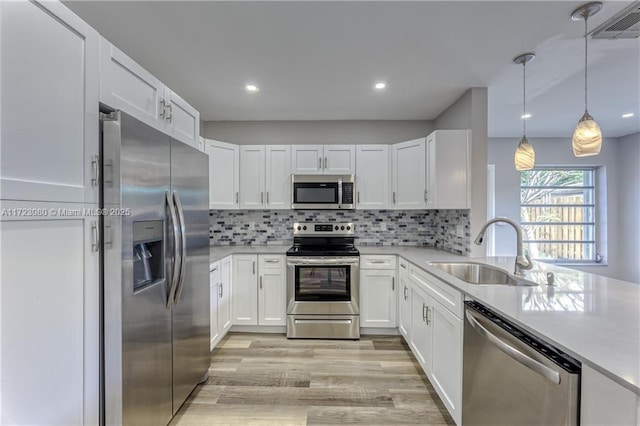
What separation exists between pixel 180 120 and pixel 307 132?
1887mm

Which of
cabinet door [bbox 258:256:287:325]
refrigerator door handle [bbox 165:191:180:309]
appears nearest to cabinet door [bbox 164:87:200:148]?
refrigerator door handle [bbox 165:191:180:309]

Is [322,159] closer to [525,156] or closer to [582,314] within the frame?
[525,156]

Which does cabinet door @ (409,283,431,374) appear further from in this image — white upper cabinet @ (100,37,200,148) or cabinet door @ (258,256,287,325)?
white upper cabinet @ (100,37,200,148)

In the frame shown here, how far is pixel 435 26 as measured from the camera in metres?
1.74

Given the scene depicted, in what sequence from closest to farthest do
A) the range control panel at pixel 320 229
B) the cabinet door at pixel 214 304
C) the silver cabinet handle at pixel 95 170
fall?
the silver cabinet handle at pixel 95 170, the cabinet door at pixel 214 304, the range control panel at pixel 320 229

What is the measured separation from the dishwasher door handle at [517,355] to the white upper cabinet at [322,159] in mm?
2238

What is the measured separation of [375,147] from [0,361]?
10.7ft

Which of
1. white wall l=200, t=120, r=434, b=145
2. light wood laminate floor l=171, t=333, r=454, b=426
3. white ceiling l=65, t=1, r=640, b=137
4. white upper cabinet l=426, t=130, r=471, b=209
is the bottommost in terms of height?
light wood laminate floor l=171, t=333, r=454, b=426

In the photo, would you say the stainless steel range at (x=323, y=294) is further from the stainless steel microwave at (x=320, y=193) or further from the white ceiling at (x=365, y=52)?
the white ceiling at (x=365, y=52)

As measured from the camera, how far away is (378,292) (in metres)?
3.03

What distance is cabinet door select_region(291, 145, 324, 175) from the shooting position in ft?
11.0

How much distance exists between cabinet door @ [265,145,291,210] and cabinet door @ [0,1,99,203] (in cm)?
220

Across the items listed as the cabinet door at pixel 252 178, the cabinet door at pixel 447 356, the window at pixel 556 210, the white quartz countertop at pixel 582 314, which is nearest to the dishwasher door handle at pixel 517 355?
the white quartz countertop at pixel 582 314

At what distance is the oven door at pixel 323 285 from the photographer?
2.97 meters
